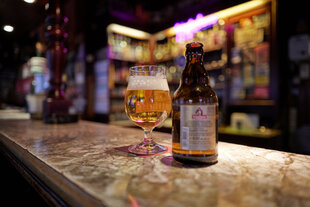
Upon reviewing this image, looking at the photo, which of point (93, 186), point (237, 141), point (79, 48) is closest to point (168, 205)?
point (93, 186)

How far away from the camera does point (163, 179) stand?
436 millimetres

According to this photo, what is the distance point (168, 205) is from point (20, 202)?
907 millimetres

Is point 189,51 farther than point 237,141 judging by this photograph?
No

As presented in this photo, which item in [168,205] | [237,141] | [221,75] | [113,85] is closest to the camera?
[168,205]

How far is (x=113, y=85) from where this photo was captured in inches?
164

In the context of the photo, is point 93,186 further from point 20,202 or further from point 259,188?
point 20,202

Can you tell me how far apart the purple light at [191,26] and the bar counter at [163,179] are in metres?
3.20

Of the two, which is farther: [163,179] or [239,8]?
[239,8]

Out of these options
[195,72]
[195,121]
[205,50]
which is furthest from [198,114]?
[205,50]

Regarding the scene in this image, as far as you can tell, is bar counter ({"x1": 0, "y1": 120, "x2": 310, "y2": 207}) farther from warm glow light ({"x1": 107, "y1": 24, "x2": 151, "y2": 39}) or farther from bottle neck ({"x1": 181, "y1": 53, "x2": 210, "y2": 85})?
warm glow light ({"x1": 107, "y1": 24, "x2": 151, "y2": 39})

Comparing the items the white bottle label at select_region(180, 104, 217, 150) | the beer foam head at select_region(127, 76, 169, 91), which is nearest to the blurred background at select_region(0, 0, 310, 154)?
the beer foam head at select_region(127, 76, 169, 91)

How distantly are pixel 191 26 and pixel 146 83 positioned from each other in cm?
331

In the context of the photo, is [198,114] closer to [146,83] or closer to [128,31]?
[146,83]

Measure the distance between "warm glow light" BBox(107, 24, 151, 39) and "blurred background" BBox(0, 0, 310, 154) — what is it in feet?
0.06
